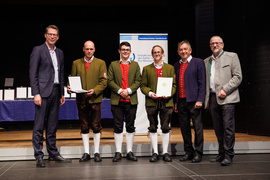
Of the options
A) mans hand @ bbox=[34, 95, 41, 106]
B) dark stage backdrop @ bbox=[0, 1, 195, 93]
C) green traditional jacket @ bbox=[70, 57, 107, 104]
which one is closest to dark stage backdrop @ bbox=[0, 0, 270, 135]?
dark stage backdrop @ bbox=[0, 1, 195, 93]

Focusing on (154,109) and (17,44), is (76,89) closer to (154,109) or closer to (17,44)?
(154,109)

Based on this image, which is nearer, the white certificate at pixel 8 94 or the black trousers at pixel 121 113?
the black trousers at pixel 121 113

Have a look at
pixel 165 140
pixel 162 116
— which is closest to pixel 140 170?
pixel 165 140

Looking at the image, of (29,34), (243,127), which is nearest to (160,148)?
(243,127)

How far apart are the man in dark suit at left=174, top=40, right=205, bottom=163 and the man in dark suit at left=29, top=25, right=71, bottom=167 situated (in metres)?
1.68

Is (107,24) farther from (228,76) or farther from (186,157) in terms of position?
(186,157)

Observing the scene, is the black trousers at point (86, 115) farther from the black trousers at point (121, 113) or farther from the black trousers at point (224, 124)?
the black trousers at point (224, 124)

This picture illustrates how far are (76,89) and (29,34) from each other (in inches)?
219

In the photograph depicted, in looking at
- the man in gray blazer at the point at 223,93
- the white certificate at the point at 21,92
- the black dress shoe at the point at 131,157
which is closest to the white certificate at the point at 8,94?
the white certificate at the point at 21,92

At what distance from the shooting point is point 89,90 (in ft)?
12.9

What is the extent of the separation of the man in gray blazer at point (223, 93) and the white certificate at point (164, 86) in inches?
21.8

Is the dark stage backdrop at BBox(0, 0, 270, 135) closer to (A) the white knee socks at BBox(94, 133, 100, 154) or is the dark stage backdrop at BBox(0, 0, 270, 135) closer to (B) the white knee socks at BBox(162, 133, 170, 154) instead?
(B) the white knee socks at BBox(162, 133, 170, 154)

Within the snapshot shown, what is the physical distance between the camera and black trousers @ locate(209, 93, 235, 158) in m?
3.80

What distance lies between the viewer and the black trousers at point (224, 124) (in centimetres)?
380
